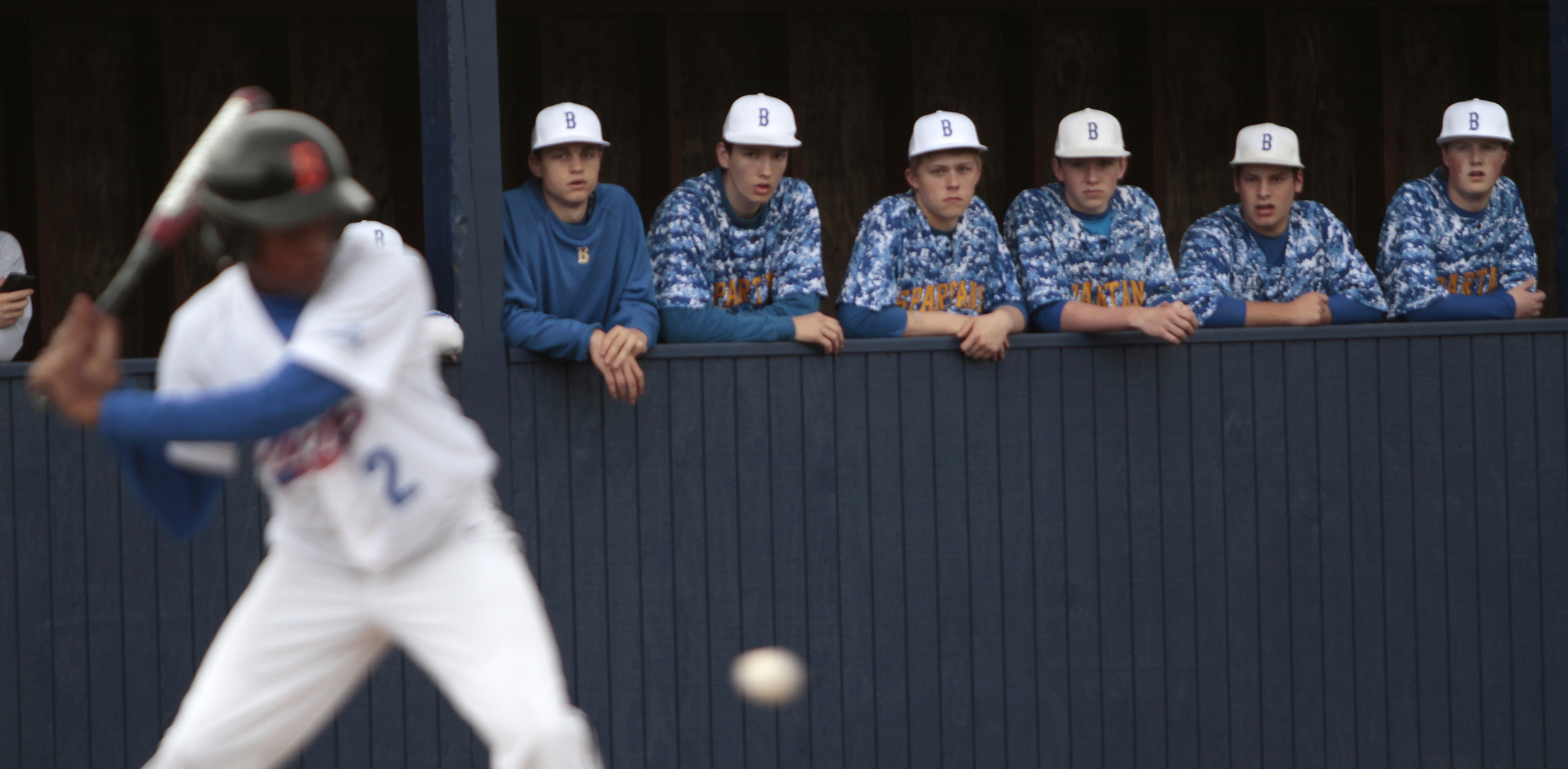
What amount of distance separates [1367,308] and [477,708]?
155 inches

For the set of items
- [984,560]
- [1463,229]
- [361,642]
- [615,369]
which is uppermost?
[1463,229]

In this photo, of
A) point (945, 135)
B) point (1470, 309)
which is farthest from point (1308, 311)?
point (945, 135)

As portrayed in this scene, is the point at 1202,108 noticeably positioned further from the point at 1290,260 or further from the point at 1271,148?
the point at 1290,260

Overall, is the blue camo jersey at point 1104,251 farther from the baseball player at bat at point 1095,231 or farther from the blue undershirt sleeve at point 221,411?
the blue undershirt sleeve at point 221,411

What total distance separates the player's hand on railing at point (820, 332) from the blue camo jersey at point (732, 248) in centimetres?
27

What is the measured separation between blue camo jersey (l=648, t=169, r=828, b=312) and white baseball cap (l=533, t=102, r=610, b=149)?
1.19 feet

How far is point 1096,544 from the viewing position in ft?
17.7

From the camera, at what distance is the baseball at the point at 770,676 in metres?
4.97

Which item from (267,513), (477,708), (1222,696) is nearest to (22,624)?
(267,513)

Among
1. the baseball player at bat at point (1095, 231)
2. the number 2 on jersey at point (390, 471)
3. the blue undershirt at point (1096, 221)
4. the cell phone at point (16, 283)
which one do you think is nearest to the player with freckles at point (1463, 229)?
the baseball player at bat at point (1095, 231)

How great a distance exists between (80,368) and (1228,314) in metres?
3.98

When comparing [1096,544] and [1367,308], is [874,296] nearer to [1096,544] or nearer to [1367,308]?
[1096,544]

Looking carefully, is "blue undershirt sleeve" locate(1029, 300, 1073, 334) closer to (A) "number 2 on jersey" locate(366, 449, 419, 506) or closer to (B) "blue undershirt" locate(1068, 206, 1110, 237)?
(B) "blue undershirt" locate(1068, 206, 1110, 237)

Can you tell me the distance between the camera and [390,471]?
10.3 feet
